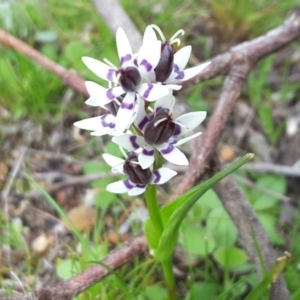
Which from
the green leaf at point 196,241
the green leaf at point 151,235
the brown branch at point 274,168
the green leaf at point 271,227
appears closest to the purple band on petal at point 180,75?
the green leaf at point 151,235

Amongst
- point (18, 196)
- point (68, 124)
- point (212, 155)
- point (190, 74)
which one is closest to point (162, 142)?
point (190, 74)

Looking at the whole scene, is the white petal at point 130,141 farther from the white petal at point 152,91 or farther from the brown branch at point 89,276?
the brown branch at point 89,276

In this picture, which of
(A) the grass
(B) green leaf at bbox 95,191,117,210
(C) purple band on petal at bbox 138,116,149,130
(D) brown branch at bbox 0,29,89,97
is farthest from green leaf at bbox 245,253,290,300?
(D) brown branch at bbox 0,29,89,97

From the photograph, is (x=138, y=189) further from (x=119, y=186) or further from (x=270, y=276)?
(x=270, y=276)

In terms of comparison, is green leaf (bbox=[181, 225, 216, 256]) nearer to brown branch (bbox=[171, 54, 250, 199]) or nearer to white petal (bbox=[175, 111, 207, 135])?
brown branch (bbox=[171, 54, 250, 199])

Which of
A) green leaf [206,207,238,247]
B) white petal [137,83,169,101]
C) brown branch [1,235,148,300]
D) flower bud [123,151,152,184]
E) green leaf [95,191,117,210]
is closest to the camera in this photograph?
white petal [137,83,169,101]

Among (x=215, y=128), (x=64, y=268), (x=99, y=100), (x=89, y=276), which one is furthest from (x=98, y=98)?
(x=64, y=268)
